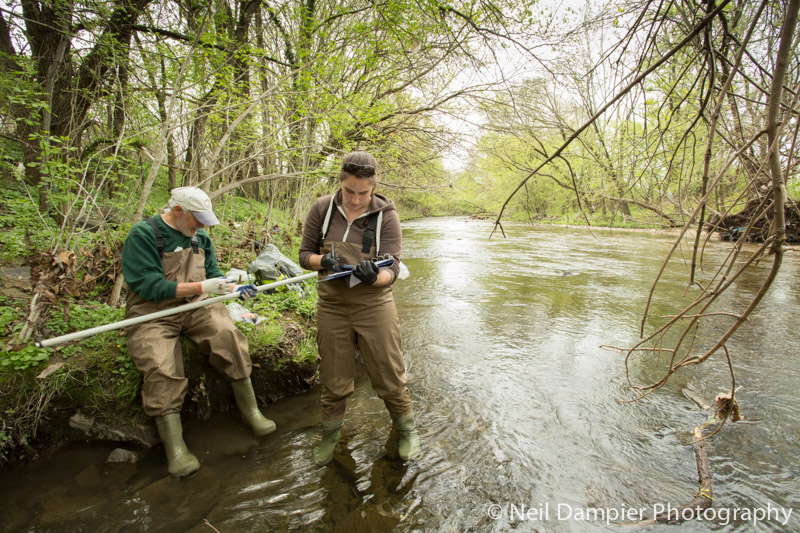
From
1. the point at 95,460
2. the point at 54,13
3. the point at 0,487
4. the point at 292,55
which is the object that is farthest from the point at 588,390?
the point at 54,13

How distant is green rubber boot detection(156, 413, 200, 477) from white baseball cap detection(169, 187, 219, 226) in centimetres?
141

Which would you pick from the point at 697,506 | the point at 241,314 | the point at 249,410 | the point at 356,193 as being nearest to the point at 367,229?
the point at 356,193

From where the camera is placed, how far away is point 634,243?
14.0 metres

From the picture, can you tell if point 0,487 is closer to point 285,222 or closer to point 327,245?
point 327,245

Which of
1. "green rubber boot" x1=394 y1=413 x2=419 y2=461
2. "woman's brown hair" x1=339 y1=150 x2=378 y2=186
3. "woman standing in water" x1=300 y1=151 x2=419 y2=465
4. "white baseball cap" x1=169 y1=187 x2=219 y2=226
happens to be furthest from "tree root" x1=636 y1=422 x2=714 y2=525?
"white baseball cap" x1=169 y1=187 x2=219 y2=226

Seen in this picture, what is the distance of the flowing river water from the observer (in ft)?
7.00

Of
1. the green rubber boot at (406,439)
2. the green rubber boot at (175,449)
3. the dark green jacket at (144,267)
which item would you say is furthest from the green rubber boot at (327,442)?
the dark green jacket at (144,267)

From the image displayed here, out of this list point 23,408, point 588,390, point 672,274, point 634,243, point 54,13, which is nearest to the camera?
point 23,408

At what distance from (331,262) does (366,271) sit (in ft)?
0.81

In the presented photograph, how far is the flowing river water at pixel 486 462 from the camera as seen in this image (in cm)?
213

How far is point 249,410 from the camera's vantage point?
9.43 ft

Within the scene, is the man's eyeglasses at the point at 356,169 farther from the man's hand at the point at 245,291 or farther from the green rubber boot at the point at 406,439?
the green rubber boot at the point at 406,439

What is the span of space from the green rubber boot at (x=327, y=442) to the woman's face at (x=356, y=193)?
149cm

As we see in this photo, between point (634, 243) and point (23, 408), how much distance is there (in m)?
16.5
